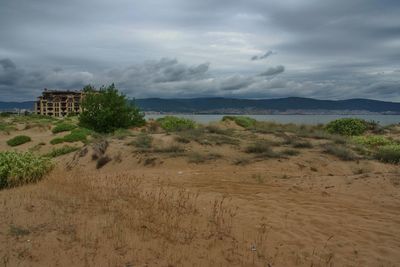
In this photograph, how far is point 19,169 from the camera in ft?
30.8

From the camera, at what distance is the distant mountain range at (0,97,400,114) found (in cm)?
13512

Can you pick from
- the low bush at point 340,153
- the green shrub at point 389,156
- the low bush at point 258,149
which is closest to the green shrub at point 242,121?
the low bush at point 340,153

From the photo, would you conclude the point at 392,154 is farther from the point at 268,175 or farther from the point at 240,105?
the point at 240,105

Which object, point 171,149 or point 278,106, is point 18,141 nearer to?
point 171,149

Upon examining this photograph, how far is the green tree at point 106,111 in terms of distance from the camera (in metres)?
30.1

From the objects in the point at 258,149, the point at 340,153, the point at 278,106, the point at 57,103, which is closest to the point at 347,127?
the point at 340,153

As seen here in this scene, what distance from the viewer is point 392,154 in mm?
15664

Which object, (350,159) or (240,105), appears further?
(240,105)

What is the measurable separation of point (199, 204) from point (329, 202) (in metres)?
2.91

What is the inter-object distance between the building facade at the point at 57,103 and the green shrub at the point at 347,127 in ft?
288

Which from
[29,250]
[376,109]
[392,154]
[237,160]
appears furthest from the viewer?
[376,109]

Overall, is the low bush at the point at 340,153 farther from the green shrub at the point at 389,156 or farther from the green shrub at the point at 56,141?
the green shrub at the point at 56,141

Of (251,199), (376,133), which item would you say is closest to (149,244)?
(251,199)

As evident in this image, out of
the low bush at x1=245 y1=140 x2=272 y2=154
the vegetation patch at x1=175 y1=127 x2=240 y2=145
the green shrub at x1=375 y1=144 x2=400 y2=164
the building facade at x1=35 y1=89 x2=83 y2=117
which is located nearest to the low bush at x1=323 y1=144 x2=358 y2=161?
the green shrub at x1=375 y1=144 x2=400 y2=164
